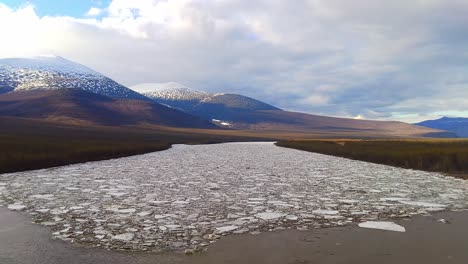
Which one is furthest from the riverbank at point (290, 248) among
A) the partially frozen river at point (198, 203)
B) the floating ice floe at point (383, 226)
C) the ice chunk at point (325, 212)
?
the ice chunk at point (325, 212)

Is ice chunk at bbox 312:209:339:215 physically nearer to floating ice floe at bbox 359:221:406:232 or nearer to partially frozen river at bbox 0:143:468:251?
partially frozen river at bbox 0:143:468:251

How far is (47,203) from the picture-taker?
34.4 ft

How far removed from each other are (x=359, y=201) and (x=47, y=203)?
878cm

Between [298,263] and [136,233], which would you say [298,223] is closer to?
[298,263]

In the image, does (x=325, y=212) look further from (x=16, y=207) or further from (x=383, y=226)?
(x=16, y=207)

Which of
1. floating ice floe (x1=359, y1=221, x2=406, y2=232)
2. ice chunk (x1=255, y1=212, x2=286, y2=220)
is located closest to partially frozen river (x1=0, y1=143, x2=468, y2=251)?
ice chunk (x1=255, y1=212, x2=286, y2=220)

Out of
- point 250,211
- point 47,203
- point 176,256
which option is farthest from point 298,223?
point 47,203

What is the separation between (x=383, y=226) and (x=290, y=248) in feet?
8.95

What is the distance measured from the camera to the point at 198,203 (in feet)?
34.7

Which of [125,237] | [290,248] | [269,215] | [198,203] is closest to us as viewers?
[290,248]

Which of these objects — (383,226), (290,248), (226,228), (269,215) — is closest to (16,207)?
(226,228)

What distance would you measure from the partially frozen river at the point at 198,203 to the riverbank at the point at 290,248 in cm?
41

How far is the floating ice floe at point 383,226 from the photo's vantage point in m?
7.91

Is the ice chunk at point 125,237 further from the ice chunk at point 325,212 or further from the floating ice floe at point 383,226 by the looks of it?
the floating ice floe at point 383,226
